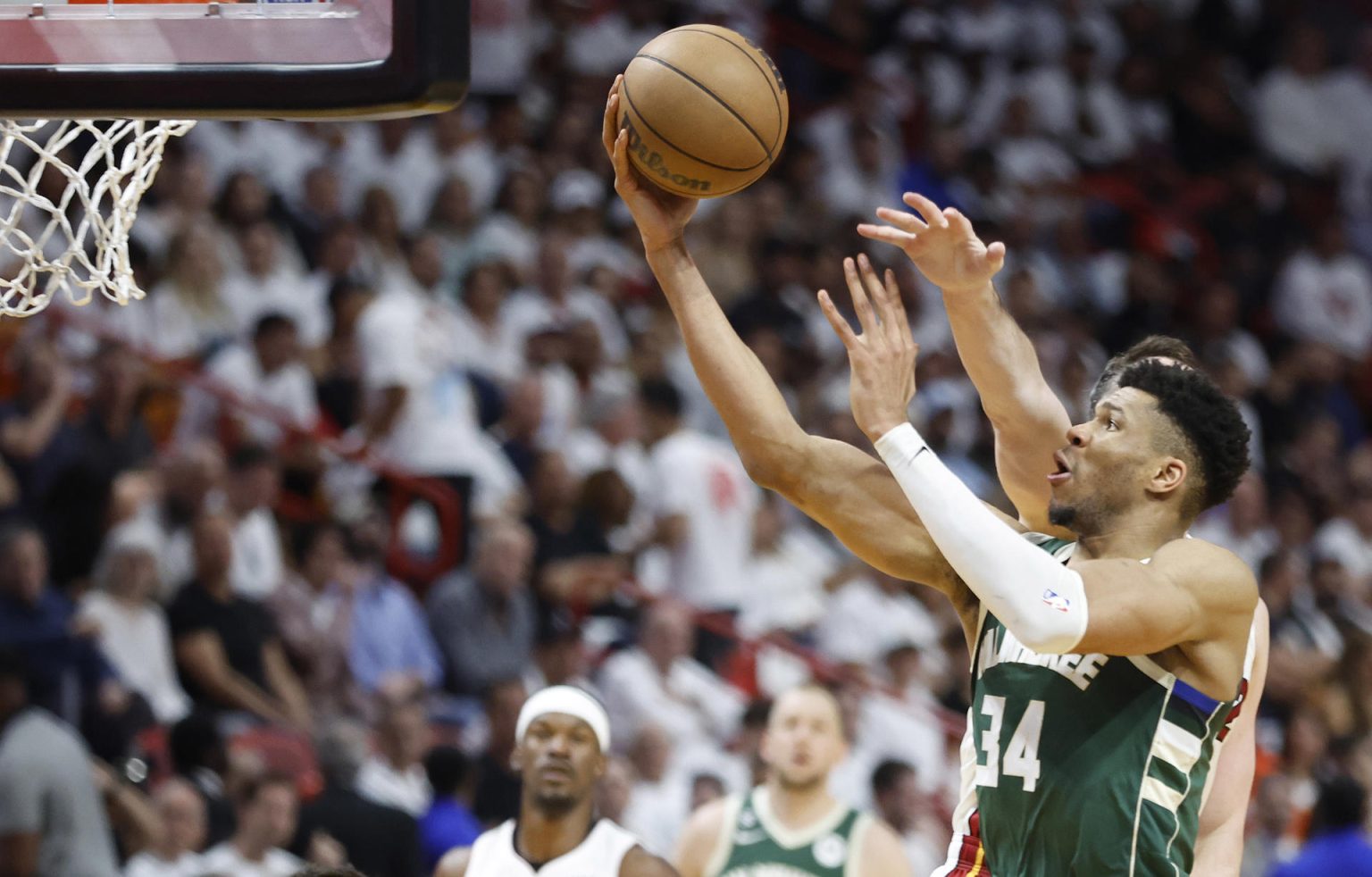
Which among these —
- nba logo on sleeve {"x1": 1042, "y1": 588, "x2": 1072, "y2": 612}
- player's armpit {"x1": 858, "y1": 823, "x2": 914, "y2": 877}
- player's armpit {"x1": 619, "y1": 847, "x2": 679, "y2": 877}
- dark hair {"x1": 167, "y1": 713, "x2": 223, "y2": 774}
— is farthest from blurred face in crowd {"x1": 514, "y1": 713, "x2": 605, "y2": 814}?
nba logo on sleeve {"x1": 1042, "y1": 588, "x2": 1072, "y2": 612}

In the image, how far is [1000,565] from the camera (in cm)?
298

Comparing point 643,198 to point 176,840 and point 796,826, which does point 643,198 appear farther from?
point 176,840

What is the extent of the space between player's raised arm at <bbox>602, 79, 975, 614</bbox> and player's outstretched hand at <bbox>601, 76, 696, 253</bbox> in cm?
4

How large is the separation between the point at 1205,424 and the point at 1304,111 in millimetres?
10454

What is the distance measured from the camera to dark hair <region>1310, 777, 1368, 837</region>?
276 inches

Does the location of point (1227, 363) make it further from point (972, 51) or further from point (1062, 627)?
point (1062, 627)

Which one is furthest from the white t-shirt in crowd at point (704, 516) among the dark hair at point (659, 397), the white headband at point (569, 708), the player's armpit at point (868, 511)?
the player's armpit at point (868, 511)

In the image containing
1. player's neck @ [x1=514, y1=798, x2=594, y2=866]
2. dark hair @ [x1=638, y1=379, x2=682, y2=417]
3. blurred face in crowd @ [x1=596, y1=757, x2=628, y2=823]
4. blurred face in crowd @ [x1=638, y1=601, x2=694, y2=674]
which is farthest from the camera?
dark hair @ [x1=638, y1=379, x2=682, y2=417]

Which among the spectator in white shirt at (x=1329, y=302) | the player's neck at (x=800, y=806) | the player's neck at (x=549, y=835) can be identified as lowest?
the spectator in white shirt at (x=1329, y=302)

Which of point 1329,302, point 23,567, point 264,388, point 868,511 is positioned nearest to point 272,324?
point 264,388

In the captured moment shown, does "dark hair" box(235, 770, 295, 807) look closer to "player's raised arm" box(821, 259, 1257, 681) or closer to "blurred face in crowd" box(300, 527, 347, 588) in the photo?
"blurred face in crowd" box(300, 527, 347, 588)

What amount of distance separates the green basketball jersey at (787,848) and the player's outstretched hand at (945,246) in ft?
9.68

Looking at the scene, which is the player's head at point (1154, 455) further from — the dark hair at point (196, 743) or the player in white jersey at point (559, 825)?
the dark hair at point (196, 743)

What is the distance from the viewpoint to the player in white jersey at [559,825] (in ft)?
18.0
